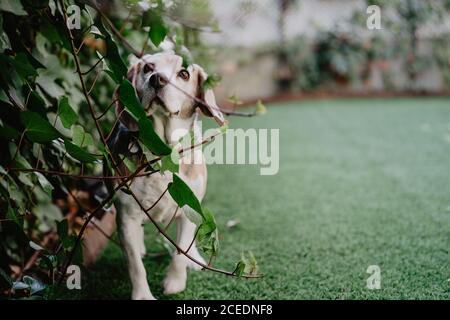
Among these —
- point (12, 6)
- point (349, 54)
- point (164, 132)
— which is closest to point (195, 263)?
point (164, 132)

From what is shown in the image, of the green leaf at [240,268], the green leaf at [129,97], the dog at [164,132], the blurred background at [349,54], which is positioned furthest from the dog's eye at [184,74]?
the blurred background at [349,54]

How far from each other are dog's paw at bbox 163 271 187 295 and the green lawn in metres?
0.04

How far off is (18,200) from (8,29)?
55 cm

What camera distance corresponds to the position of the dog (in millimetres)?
1845

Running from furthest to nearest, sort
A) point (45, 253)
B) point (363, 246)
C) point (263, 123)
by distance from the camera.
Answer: point (263, 123) → point (363, 246) → point (45, 253)

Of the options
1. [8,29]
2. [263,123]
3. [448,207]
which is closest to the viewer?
[8,29]

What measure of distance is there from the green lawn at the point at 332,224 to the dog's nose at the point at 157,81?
78 cm

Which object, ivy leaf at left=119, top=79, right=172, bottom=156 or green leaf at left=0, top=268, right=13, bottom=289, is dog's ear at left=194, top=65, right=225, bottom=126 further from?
green leaf at left=0, top=268, right=13, bottom=289

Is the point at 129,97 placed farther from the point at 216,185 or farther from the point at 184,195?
the point at 216,185

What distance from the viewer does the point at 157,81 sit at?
1.81 meters

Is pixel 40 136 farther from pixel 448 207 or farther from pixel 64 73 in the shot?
pixel 448 207

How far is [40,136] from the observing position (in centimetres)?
139

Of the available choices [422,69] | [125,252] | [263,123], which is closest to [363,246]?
[125,252]

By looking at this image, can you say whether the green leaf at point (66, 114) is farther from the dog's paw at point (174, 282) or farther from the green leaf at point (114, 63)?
the dog's paw at point (174, 282)
